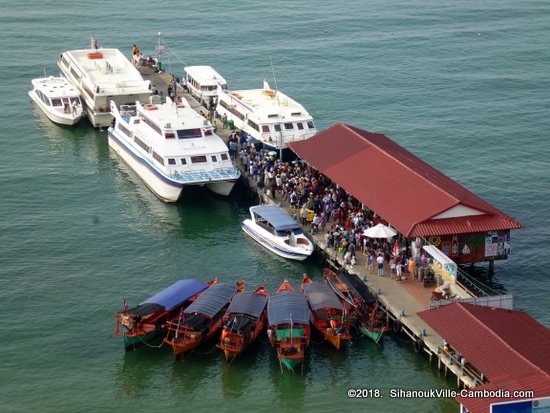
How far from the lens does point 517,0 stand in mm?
132250

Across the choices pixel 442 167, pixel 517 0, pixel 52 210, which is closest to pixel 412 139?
pixel 442 167

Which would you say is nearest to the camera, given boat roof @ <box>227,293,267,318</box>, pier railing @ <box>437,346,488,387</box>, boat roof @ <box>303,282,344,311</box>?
pier railing @ <box>437,346,488,387</box>

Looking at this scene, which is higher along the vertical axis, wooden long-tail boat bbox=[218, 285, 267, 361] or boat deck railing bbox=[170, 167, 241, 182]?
boat deck railing bbox=[170, 167, 241, 182]

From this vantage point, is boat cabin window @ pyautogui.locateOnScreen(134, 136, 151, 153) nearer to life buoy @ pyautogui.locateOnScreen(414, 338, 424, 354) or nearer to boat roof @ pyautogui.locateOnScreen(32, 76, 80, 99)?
boat roof @ pyautogui.locateOnScreen(32, 76, 80, 99)

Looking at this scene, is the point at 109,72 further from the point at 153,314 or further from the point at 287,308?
the point at 287,308

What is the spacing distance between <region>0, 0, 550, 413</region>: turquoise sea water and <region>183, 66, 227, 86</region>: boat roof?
7.34 meters

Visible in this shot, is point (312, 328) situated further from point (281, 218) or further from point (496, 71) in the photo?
point (496, 71)

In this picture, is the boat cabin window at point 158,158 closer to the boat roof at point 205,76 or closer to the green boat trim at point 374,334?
the boat roof at point 205,76

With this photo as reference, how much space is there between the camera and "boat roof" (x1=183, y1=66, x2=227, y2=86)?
301 feet

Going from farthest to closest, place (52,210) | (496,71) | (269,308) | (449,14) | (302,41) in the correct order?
(449,14) < (302,41) < (496,71) < (52,210) < (269,308)

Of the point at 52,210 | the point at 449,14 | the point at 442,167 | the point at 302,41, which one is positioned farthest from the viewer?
the point at 449,14

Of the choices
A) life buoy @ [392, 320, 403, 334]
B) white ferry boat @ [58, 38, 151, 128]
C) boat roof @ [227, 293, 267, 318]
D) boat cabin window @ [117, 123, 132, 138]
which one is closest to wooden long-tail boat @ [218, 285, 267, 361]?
boat roof @ [227, 293, 267, 318]

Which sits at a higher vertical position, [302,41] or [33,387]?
[302,41]

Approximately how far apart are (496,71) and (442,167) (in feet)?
88.3
